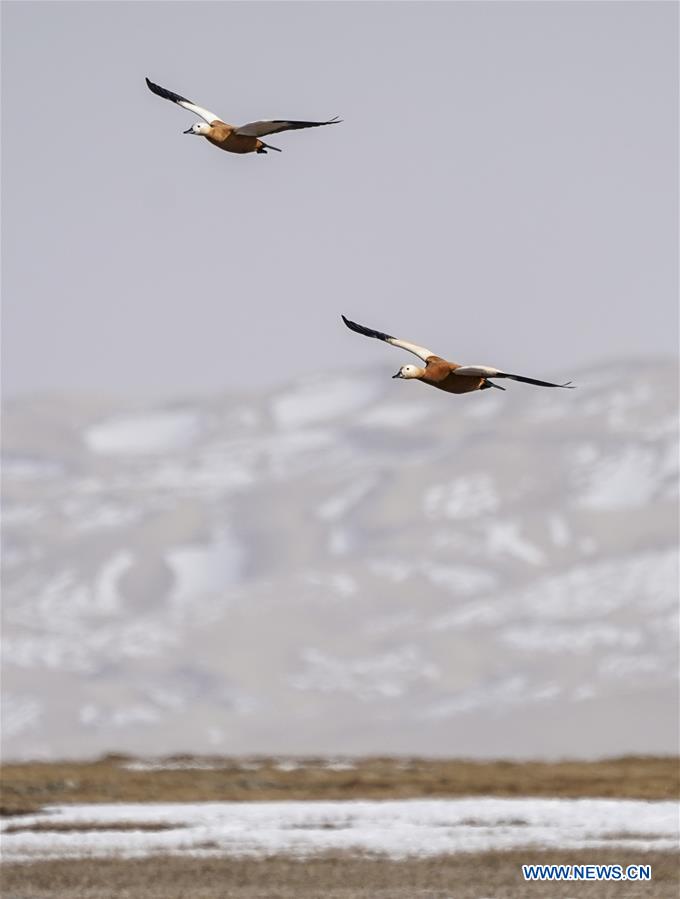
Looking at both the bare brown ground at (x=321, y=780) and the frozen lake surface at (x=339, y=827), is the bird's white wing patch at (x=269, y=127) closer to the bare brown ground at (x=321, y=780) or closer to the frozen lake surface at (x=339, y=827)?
the frozen lake surface at (x=339, y=827)

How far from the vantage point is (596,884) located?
101ft

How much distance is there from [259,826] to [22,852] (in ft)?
18.5

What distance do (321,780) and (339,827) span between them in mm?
11012

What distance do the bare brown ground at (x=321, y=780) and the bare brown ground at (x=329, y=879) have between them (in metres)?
9.13

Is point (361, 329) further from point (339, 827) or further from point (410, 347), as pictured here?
point (339, 827)

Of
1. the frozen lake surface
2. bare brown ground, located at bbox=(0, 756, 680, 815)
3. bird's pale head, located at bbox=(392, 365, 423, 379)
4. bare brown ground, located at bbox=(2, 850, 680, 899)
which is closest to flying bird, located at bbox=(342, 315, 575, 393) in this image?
bird's pale head, located at bbox=(392, 365, 423, 379)

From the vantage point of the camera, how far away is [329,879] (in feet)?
103

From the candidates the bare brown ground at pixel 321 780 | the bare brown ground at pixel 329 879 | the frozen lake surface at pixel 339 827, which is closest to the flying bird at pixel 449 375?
the bare brown ground at pixel 329 879

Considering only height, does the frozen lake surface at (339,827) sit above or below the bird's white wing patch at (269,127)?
below

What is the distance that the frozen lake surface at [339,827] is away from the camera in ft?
115

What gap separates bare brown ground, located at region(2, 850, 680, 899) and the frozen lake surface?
1.11 meters

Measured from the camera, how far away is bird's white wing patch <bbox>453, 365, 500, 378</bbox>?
21.6 m

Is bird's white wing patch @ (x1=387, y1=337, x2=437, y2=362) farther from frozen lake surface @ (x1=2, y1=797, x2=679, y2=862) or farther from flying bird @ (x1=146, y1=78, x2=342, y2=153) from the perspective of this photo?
frozen lake surface @ (x1=2, y1=797, x2=679, y2=862)

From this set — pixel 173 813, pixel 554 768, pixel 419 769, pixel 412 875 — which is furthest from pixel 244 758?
pixel 412 875
